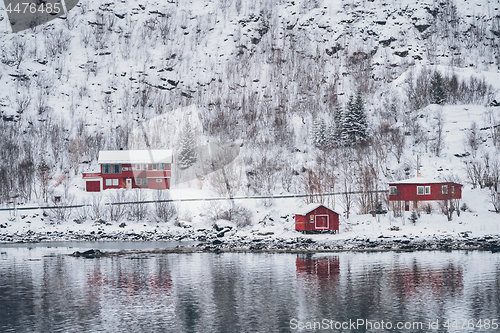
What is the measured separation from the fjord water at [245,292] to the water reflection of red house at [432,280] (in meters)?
0.05

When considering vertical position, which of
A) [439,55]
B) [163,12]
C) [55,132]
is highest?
[163,12]

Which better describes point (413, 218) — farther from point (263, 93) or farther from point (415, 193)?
point (263, 93)

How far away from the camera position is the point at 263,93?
10769 centimetres

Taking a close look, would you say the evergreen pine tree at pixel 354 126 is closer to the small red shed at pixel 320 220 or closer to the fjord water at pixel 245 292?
the small red shed at pixel 320 220

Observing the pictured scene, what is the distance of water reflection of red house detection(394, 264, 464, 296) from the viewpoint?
25.5 m

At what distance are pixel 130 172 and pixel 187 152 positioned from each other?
46.7 ft

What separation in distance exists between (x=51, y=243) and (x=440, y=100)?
6941 centimetres

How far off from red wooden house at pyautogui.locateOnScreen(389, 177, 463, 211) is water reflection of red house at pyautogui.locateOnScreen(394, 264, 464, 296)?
66.6ft

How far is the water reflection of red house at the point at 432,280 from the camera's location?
1003 inches

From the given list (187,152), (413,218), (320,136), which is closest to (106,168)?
(187,152)

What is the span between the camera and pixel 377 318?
67.2 ft

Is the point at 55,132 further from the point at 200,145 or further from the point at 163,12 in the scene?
the point at 163,12

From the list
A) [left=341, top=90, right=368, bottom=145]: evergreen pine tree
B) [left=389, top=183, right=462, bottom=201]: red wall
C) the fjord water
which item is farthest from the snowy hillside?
the fjord water

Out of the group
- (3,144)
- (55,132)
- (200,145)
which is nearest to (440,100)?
(200,145)
